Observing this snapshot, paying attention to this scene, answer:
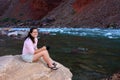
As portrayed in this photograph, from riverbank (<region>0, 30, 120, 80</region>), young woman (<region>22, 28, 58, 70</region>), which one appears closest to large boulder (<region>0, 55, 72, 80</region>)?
young woman (<region>22, 28, 58, 70</region>)

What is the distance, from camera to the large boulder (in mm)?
12148

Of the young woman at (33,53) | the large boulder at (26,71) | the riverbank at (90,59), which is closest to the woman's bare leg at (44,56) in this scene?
the young woman at (33,53)

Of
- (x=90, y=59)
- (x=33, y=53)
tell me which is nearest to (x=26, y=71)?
(x=33, y=53)

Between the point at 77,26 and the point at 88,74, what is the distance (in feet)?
107

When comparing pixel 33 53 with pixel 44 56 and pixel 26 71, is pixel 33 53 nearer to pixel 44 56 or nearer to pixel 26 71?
pixel 44 56

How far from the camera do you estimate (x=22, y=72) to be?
1233cm

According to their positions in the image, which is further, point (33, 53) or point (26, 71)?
point (33, 53)

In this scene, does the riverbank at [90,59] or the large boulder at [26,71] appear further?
the riverbank at [90,59]

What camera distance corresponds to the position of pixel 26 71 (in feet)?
40.7

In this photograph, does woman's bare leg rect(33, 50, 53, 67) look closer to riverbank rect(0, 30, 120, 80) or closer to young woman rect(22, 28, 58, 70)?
young woman rect(22, 28, 58, 70)

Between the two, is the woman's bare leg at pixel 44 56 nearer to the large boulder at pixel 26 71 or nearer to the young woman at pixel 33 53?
the young woman at pixel 33 53

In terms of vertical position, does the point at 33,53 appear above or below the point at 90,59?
above

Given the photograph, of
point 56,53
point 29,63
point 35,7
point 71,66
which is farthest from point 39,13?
point 29,63

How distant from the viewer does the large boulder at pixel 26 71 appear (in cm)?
1215
